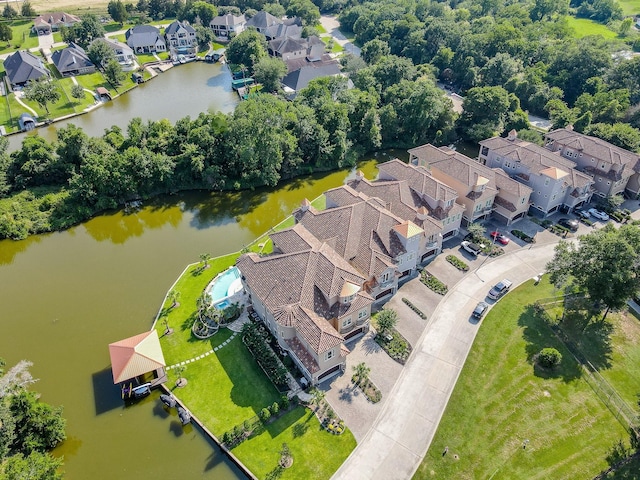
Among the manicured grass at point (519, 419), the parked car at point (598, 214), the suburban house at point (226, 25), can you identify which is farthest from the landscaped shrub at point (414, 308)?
the suburban house at point (226, 25)

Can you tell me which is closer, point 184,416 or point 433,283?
point 184,416

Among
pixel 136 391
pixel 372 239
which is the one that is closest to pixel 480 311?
pixel 372 239

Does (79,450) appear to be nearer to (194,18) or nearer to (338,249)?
(338,249)

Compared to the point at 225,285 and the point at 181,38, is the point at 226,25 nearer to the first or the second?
the point at 181,38

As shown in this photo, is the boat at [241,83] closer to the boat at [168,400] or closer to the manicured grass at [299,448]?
the boat at [168,400]

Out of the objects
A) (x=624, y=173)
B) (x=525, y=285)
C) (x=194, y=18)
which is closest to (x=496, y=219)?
(x=525, y=285)

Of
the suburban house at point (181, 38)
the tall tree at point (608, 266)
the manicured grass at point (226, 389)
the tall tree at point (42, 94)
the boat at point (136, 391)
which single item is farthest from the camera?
the suburban house at point (181, 38)
